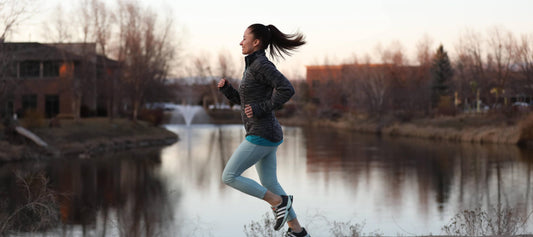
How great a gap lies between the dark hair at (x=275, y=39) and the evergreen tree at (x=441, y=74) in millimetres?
60235

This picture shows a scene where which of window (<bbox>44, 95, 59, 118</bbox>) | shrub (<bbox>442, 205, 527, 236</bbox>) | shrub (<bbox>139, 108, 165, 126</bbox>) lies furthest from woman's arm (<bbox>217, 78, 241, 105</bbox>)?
window (<bbox>44, 95, 59, 118</bbox>)

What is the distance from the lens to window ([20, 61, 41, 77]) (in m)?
47.7

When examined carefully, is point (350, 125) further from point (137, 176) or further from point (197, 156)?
point (137, 176)

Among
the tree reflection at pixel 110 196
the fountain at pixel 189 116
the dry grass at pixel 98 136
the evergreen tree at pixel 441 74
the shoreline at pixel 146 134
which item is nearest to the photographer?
the tree reflection at pixel 110 196

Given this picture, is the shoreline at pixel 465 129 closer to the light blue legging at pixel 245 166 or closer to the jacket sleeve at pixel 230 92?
the jacket sleeve at pixel 230 92

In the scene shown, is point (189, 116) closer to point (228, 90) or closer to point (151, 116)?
point (151, 116)

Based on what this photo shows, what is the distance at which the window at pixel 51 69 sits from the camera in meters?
48.1

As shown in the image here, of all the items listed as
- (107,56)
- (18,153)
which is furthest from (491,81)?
(18,153)

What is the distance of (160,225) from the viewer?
45.2 feet

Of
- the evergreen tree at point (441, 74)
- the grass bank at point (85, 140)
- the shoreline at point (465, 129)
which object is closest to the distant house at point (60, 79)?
the grass bank at point (85, 140)

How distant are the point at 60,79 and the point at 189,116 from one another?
106 ft

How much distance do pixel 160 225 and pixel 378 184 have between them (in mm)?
8962

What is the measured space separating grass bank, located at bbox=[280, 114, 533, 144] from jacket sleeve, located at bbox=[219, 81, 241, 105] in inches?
903

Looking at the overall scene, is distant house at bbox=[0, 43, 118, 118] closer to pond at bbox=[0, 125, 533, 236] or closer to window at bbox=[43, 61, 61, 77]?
window at bbox=[43, 61, 61, 77]
